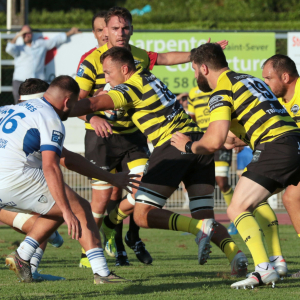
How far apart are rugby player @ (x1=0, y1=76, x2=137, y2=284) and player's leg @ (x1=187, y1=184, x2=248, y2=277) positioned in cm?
105

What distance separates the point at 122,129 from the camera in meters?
6.71

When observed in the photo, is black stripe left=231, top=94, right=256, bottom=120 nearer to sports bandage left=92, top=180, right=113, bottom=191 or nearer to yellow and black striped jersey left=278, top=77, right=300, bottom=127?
yellow and black striped jersey left=278, top=77, right=300, bottom=127

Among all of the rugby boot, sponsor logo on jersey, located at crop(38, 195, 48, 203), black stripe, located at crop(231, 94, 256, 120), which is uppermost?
black stripe, located at crop(231, 94, 256, 120)

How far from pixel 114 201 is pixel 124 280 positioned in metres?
2.57

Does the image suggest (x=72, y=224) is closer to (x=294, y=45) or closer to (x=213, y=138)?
(x=213, y=138)

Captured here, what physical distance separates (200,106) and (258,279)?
6068 millimetres

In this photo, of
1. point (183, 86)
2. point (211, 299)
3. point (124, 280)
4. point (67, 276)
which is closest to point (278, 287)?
point (211, 299)

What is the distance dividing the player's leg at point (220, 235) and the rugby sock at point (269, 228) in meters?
0.34

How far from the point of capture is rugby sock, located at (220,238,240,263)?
5188 millimetres

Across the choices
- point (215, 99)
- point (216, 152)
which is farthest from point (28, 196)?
point (216, 152)

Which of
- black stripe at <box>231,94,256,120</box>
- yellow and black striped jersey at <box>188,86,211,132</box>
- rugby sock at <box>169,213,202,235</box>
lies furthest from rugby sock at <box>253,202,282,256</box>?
yellow and black striped jersey at <box>188,86,211,132</box>

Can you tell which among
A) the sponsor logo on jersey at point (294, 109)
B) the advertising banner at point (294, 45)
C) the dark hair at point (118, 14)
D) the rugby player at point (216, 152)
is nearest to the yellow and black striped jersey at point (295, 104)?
the sponsor logo on jersey at point (294, 109)

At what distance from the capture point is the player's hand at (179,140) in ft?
16.8

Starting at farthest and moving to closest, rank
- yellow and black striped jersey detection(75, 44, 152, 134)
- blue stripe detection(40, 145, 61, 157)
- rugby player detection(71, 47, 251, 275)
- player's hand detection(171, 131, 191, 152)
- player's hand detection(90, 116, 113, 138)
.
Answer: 1. yellow and black striped jersey detection(75, 44, 152, 134)
2. player's hand detection(90, 116, 113, 138)
3. rugby player detection(71, 47, 251, 275)
4. player's hand detection(171, 131, 191, 152)
5. blue stripe detection(40, 145, 61, 157)
